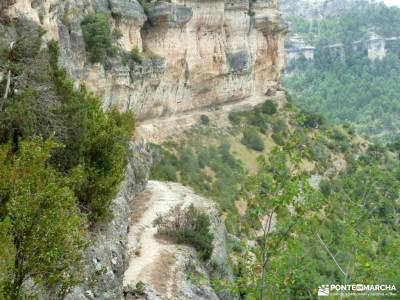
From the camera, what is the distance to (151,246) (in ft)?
54.7

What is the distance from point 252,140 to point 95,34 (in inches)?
671

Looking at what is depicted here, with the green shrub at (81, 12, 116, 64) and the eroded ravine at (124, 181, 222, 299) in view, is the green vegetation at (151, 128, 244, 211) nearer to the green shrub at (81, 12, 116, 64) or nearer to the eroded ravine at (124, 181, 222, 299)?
the green shrub at (81, 12, 116, 64)

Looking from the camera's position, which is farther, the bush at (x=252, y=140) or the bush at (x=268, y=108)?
the bush at (x=268, y=108)

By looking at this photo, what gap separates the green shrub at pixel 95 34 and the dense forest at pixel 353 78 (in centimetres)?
5792

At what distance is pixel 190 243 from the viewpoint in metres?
17.4

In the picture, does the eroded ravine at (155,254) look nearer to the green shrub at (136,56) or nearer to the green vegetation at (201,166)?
the green vegetation at (201,166)

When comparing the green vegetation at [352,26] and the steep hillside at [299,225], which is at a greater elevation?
the steep hillside at [299,225]

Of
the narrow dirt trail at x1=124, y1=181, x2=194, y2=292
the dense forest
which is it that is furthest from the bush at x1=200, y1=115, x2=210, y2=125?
the dense forest

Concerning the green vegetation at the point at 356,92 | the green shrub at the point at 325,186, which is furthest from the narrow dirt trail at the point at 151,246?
the green vegetation at the point at 356,92

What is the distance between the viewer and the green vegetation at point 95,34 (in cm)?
2862

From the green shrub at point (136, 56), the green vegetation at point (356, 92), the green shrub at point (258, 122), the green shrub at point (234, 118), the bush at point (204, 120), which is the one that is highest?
the green shrub at point (136, 56)

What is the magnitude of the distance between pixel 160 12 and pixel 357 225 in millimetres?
28410

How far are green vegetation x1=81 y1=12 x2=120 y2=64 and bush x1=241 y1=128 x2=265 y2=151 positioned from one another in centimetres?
1565

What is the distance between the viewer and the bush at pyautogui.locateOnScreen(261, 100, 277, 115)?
47.3 m
